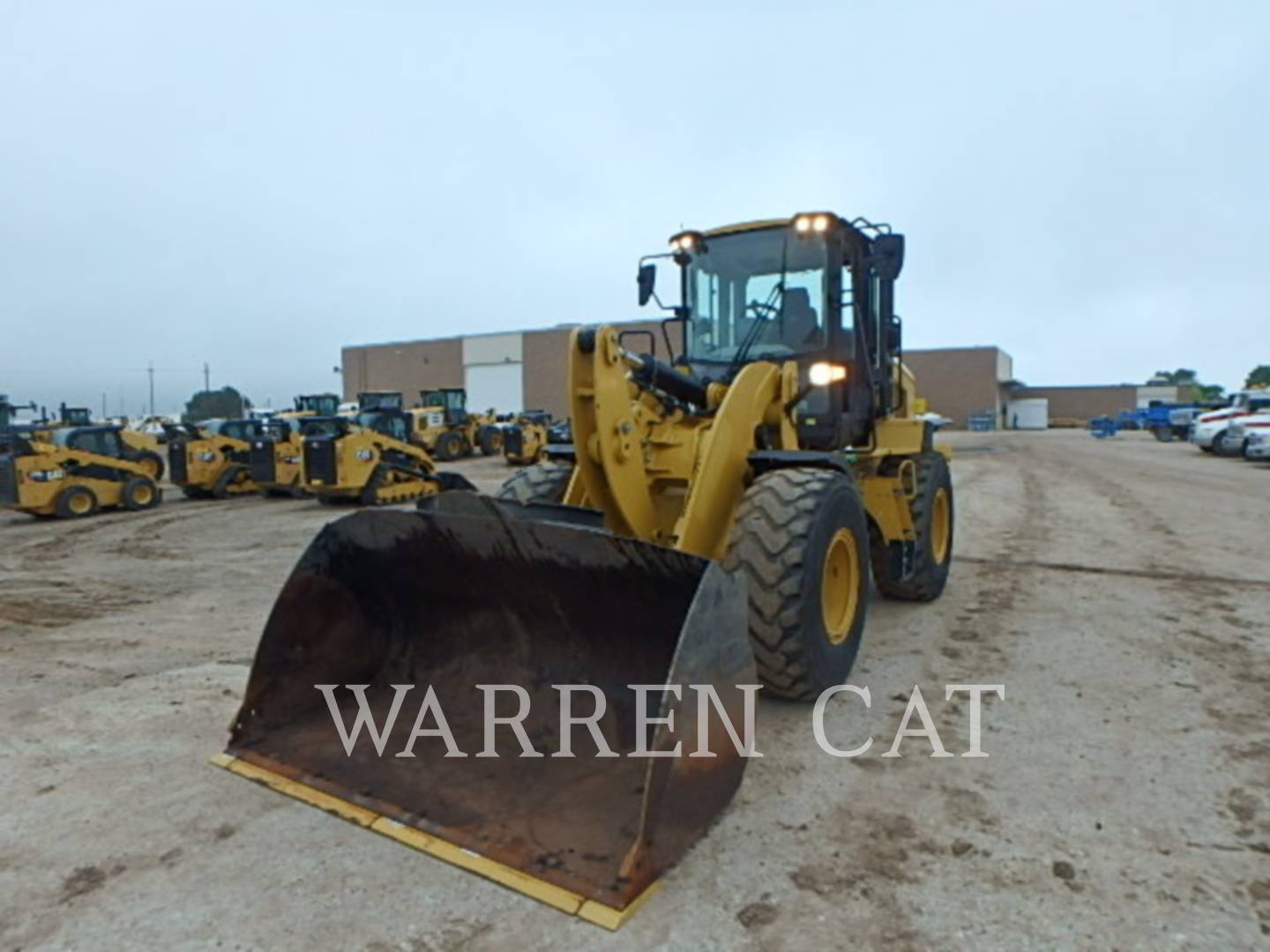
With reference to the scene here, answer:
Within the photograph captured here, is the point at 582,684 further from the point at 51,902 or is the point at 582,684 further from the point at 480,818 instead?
the point at 51,902

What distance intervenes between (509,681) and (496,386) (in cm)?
5217

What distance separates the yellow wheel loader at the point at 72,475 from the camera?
14.2 m

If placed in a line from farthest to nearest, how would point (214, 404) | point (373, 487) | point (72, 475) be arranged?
point (214, 404), point (373, 487), point (72, 475)

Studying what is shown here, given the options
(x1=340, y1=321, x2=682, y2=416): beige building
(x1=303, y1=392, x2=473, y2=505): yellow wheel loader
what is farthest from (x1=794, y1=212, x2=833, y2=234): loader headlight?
(x1=340, y1=321, x2=682, y2=416): beige building

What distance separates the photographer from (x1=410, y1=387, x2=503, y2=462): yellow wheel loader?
2656cm

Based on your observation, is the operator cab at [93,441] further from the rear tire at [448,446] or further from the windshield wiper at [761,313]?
the windshield wiper at [761,313]

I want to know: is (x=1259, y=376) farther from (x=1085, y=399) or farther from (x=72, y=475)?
(x=72, y=475)

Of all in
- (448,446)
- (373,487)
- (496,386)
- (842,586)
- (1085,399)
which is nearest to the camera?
(842,586)

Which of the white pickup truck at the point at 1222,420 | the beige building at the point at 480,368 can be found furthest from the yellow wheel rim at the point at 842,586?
the beige building at the point at 480,368

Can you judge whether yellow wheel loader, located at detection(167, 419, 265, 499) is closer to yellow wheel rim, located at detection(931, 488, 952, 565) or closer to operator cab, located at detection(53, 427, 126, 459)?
operator cab, located at detection(53, 427, 126, 459)

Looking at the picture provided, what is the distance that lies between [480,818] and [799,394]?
9.76ft

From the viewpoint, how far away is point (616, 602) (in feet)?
11.2

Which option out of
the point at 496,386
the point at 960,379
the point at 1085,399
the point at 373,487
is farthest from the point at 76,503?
the point at 1085,399

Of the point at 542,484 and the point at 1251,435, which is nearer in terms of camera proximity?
the point at 542,484
